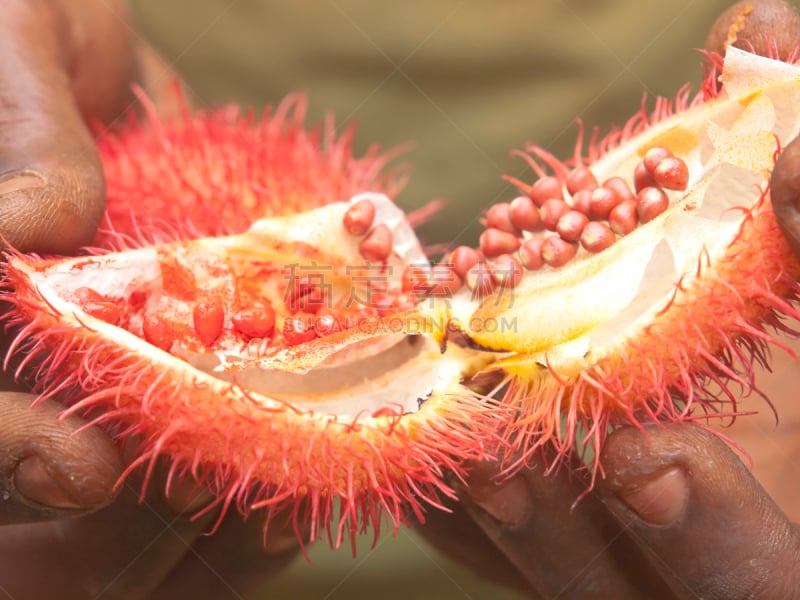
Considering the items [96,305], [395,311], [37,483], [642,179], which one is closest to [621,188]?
[642,179]

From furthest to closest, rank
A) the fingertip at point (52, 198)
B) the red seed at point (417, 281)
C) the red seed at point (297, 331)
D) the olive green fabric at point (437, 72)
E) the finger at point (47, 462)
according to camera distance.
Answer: the olive green fabric at point (437, 72)
the red seed at point (417, 281)
the red seed at point (297, 331)
the fingertip at point (52, 198)
the finger at point (47, 462)

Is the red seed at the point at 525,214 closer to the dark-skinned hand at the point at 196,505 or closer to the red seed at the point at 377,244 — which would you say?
the red seed at the point at 377,244

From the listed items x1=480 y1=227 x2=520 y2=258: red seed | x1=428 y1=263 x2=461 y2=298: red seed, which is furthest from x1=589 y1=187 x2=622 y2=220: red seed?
x1=428 y1=263 x2=461 y2=298: red seed

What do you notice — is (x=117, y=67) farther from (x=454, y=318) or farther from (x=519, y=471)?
(x=519, y=471)

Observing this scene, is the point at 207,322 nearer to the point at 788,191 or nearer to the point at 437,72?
the point at 788,191

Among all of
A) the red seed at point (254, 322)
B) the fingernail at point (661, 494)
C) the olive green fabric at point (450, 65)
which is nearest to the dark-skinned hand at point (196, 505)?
the fingernail at point (661, 494)

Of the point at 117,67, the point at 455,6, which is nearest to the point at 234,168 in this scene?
the point at 117,67

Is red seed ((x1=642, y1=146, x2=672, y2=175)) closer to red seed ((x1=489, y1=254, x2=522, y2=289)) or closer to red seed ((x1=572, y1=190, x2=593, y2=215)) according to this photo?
red seed ((x1=572, y1=190, x2=593, y2=215))
